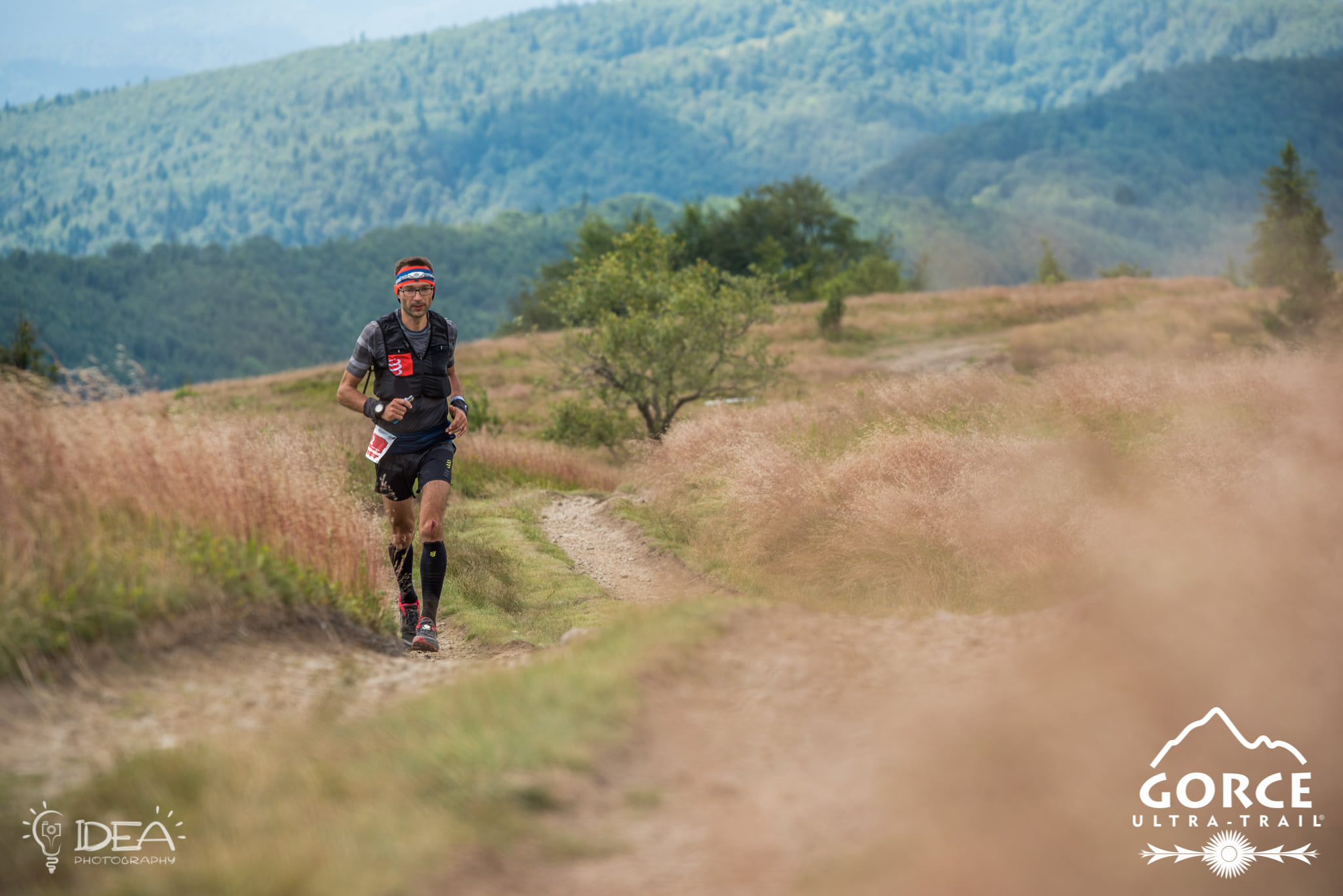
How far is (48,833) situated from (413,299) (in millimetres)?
5022

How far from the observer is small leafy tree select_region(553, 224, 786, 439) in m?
20.5

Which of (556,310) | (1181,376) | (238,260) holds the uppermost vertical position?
(238,260)

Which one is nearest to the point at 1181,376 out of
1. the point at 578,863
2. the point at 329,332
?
the point at 578,863

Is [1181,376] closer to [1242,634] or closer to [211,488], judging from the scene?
[1242,634]

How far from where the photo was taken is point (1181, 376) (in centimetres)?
1290

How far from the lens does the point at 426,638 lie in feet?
23.9

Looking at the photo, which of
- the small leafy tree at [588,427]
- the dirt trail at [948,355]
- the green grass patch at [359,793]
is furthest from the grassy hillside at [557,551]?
the dirt trail at [948,355]

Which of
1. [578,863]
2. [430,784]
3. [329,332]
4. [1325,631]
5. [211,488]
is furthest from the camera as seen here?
[329,332]

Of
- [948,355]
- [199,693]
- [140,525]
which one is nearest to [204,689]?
[199,693]

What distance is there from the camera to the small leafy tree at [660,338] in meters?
20.5

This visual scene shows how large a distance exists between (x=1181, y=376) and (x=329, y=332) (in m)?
187

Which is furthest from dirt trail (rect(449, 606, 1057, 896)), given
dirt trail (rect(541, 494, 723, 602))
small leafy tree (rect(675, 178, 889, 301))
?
small leafy tree (rect(675, 178, 889, 301))

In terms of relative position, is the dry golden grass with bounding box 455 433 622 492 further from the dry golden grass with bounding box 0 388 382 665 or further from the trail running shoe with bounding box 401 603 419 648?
the dry golden grass with bounding box 0 388 382 665

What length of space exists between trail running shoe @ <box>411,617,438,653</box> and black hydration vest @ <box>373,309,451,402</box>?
1.80 metres
